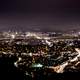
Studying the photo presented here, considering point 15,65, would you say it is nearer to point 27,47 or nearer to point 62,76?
point 62,76

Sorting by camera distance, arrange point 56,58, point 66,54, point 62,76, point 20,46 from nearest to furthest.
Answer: point 62,76 → point 56,58 → point 66,54 → point 20,46

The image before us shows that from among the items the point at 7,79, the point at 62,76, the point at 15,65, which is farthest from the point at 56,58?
the point at 7,79

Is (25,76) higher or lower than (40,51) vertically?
lower

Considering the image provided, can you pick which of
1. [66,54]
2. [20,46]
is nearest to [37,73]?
[66,54]

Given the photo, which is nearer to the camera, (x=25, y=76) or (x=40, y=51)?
(x=25, y=76)

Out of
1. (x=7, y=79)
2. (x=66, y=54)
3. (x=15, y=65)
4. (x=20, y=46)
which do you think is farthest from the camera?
(x=20, y=46)

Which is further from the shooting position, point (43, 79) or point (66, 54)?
point (66, 54)

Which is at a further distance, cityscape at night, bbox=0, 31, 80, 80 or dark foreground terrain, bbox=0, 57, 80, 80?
cityscape at night, bbox=0, 31, 80, 80

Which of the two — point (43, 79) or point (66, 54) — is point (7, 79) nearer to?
point (43, 79)

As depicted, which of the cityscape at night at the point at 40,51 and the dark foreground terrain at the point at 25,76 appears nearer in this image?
the dark foreground terrain at the point at 25,76
